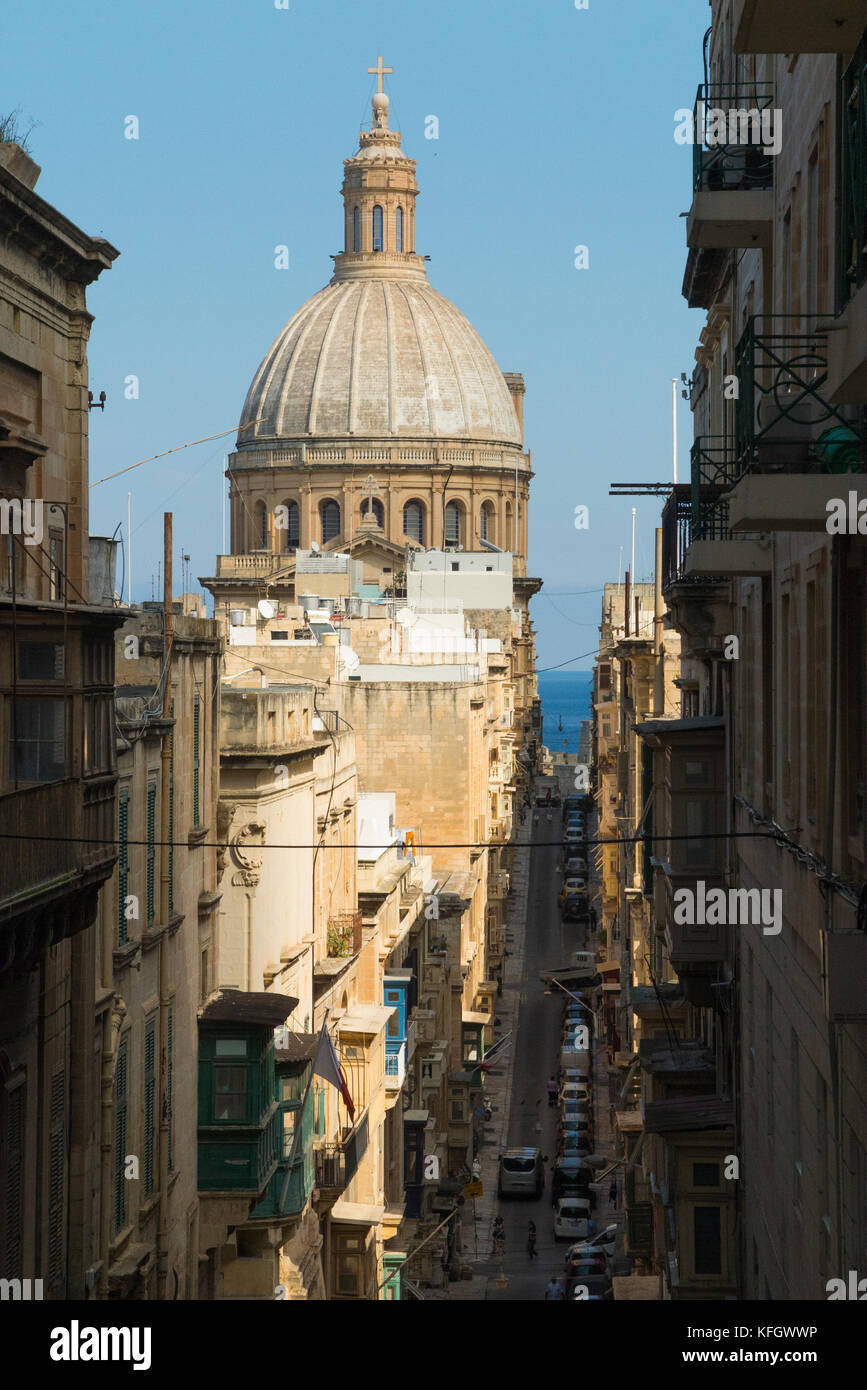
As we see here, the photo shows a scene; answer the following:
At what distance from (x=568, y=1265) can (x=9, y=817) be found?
27341 millimetres

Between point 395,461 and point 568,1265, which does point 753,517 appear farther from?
point 395,461

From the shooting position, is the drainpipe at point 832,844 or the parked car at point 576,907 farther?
the parked car at point 576,907

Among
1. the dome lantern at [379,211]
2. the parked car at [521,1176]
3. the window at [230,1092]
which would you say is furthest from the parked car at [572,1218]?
the dome lantern at [379,211]

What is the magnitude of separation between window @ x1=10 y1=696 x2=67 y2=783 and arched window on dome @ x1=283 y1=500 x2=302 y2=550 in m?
104

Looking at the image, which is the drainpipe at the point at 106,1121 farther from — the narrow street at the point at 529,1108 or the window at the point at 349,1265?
the window at the point at 349,1265

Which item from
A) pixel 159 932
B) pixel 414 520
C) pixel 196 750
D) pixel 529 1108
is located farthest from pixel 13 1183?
pixel 414 520

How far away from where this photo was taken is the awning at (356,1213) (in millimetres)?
29922

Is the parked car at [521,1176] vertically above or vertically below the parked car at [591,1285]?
below

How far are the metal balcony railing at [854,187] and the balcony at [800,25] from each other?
249mm

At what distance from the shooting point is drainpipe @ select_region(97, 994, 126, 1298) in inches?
733

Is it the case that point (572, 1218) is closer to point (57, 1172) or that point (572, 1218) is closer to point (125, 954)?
point (125, 954)

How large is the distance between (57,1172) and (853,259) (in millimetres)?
10834

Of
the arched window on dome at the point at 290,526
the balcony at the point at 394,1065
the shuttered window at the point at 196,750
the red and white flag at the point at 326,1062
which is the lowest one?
the balcony at the point at 394,1065

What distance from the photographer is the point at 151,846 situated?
822 inches
